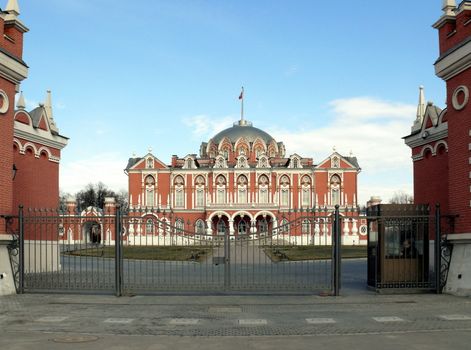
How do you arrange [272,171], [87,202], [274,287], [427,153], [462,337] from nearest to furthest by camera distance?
[462,337] < [274,287] < [427,153] < [272,171] < [87,202]

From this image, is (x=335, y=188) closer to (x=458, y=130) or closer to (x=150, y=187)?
(x=150, y=187)

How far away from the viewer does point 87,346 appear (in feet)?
28.2

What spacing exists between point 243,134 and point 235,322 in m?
76.7

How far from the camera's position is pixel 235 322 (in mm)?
10789

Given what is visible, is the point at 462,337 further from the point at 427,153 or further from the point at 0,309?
the point at 427,153

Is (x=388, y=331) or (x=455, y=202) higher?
(x=455, y=202)

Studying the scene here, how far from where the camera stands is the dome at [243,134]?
8669cm

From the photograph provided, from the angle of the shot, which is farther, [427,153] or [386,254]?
[427,153]

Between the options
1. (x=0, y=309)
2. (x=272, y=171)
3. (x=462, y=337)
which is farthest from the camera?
(x=272, y=171)

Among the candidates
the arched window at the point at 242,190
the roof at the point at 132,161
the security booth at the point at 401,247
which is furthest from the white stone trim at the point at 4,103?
the roof at the point at 132,161

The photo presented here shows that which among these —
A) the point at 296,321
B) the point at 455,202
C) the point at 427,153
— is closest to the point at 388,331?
the point at 296,321

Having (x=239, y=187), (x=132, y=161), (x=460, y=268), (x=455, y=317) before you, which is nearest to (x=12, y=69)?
(x=455, y=317)

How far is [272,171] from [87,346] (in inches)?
2664

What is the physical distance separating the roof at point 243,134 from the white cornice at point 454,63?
233 ft
